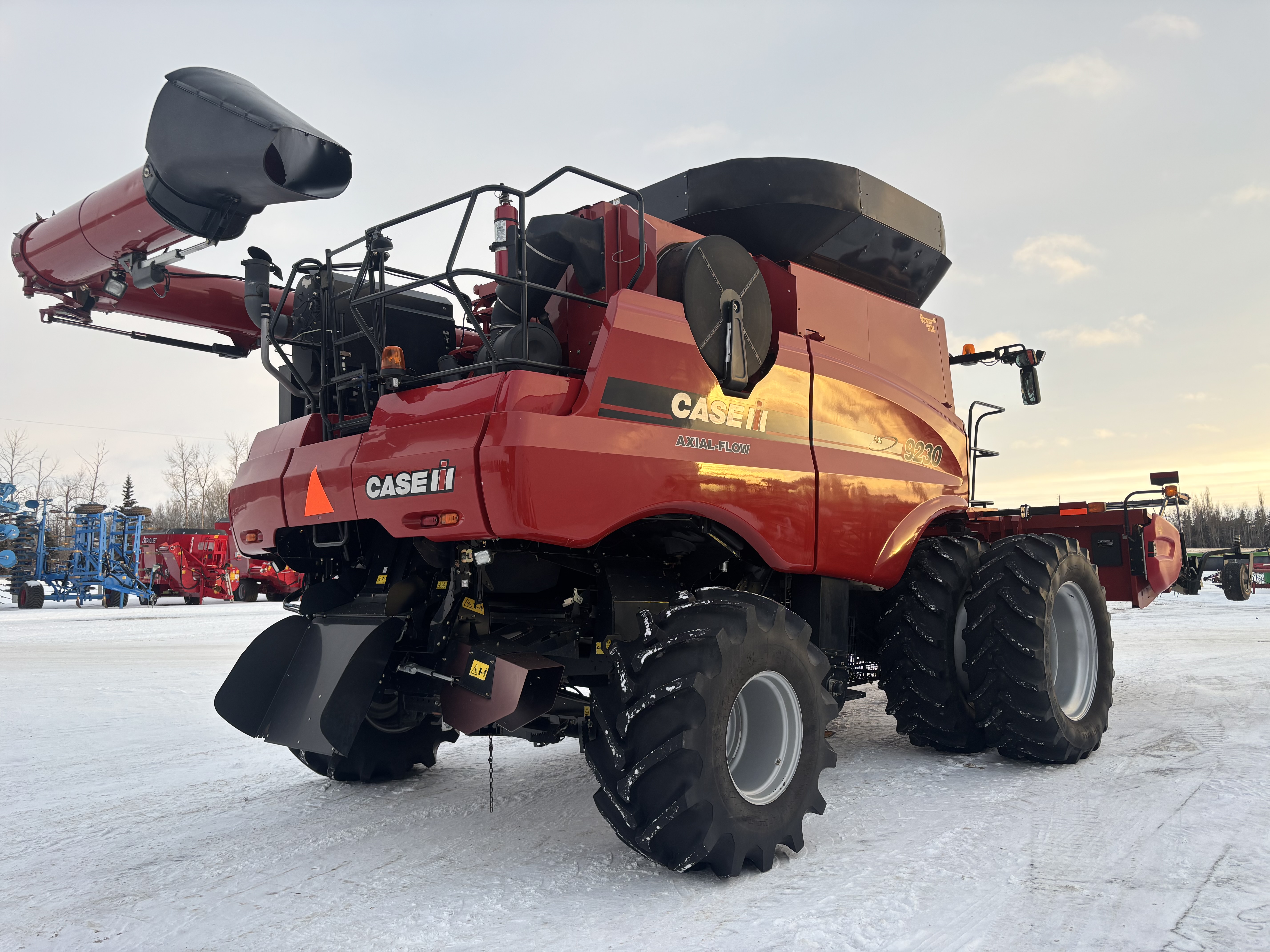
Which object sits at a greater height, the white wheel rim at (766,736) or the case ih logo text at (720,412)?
the case ih logo text at (720,412)

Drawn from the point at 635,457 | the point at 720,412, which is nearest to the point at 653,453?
the point at 635,457

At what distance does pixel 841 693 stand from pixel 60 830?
3.93 meters

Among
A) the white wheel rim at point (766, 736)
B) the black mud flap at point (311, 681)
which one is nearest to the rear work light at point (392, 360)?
the black mud flap at point (311, 681)

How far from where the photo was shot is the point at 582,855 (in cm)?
379

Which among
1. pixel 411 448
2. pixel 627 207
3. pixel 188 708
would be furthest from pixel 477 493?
pixel 188 708

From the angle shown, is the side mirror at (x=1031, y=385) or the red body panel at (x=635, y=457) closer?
the red body panel at (x=635, y=457)

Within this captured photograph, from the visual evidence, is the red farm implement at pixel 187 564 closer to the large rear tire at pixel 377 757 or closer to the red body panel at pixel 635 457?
the large rear tire at pixel 377 757

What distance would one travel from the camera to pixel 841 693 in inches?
200

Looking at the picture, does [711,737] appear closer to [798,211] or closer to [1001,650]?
[1001,650]

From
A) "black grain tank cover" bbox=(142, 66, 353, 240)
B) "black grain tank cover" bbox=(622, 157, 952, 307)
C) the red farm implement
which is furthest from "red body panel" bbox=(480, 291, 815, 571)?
the red farm implement

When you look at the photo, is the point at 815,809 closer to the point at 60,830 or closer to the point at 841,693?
the point at 841,693

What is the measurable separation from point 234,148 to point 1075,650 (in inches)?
219

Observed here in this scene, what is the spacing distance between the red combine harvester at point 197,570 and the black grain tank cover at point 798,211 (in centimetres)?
2322

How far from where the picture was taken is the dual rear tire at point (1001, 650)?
506cm
